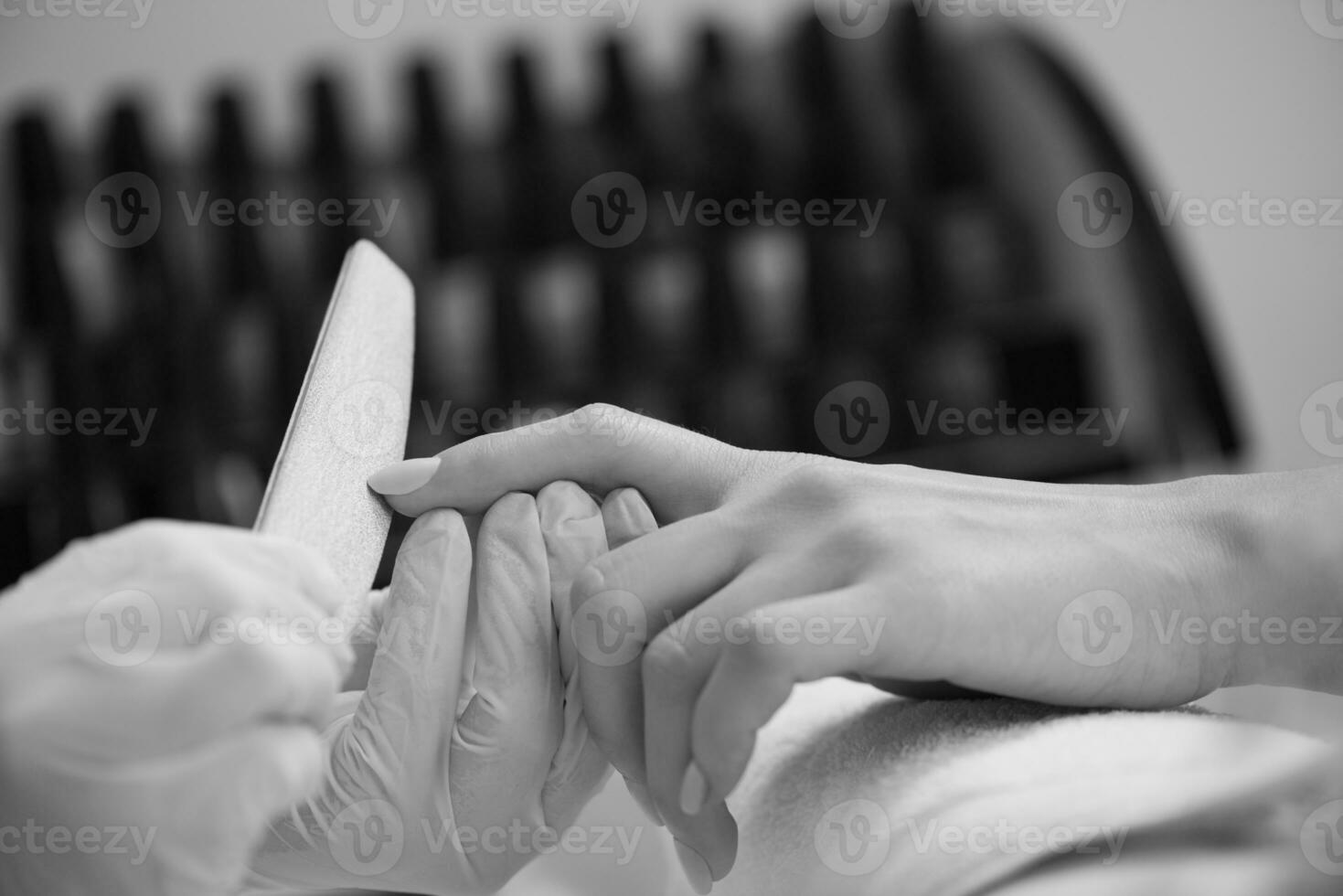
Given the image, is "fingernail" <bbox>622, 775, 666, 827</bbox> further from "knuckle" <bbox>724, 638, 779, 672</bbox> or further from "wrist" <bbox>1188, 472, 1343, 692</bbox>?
"wrist" <bbox>1188, 472, 1343, 692</bbox>

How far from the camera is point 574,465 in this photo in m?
0.53

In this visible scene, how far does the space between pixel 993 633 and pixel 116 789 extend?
334mm

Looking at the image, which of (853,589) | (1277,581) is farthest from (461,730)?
(1277,581)

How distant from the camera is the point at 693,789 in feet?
1.44

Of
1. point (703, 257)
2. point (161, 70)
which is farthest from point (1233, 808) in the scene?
point (161, 70)

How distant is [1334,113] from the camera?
130 centimetres

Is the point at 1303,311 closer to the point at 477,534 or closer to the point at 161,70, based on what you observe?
the point at 477,534

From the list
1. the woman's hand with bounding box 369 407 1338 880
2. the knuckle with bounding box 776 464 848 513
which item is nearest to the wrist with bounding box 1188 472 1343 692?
the woman's hand with bounding box 369 407 1338 880

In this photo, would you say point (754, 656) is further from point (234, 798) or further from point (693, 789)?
point (234, 798)

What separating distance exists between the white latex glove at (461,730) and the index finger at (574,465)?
12 millimetres

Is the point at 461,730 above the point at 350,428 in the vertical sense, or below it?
below

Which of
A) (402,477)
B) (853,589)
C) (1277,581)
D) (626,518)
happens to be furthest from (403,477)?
(1277,581)

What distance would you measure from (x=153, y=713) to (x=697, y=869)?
0.84 ft

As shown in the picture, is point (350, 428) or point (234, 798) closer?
point (234, 798)
